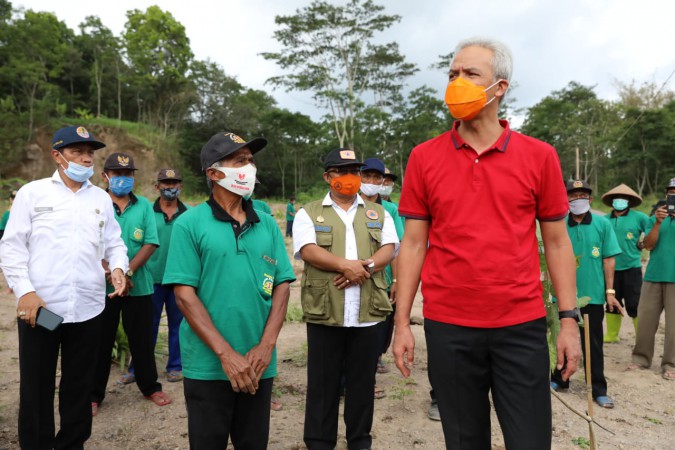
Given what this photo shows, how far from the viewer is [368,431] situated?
3.65 metres

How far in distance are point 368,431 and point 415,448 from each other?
446 millimetres

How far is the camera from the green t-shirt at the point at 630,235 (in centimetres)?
695

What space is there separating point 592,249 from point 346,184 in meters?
2.80

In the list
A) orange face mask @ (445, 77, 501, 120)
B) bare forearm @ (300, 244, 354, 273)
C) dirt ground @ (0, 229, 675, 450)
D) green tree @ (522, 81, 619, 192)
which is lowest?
dirt ground @ (0, 229, 675, 450)

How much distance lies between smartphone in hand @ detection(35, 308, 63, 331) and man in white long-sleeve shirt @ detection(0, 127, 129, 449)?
0.04 metres

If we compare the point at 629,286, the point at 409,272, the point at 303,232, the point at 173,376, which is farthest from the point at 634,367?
the point at 173,376

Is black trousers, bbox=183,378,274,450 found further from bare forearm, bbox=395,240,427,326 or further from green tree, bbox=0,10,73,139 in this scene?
green tree, bbox=0,10,73,139

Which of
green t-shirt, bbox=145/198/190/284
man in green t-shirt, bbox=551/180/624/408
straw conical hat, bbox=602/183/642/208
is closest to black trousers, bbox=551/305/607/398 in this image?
man in green t-shirt, bbox=551/180/624/408

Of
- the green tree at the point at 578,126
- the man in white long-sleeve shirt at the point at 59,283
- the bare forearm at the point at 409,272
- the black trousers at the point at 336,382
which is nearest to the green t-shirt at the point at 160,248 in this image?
the man in white long-sleeve shirt at the point at 59,283

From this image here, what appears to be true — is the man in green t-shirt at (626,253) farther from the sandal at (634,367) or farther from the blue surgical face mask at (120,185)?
the blue surgical face mask at (120,185)

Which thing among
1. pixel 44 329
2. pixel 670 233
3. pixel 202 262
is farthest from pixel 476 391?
pixel 670 233

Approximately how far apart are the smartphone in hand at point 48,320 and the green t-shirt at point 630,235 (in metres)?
6.91

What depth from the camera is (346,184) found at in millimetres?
3820

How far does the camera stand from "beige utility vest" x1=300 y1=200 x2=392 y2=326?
139 inches
